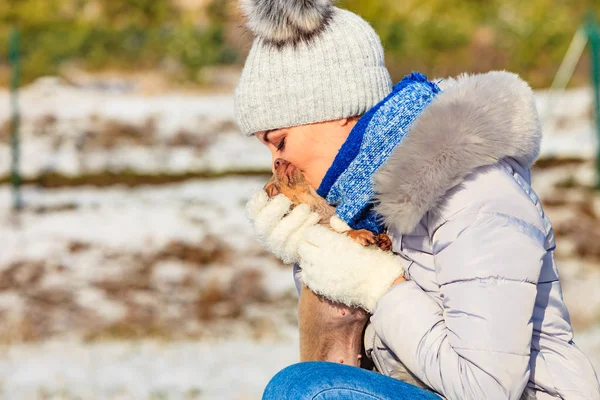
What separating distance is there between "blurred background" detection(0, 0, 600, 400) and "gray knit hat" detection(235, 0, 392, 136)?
0.15m

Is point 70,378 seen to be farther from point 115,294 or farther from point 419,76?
point 419,76

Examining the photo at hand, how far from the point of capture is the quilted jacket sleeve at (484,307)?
1519mm

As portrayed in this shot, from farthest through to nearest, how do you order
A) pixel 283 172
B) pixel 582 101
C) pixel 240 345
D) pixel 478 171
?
pixel 582 101 → pixel 240 345 → pixel 283 172 → pixel 478 171

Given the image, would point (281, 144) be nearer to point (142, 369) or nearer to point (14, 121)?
point (142, 369)

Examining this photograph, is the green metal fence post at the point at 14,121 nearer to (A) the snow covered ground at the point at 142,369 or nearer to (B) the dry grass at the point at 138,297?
(B) the dry grass at the point at 138,297

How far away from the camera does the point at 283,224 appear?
1.82 m

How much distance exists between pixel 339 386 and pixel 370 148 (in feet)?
1.72

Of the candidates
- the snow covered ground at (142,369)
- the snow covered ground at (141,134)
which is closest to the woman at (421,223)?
the snow covered ground at (142,369)

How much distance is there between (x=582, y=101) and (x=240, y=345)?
6446 mm

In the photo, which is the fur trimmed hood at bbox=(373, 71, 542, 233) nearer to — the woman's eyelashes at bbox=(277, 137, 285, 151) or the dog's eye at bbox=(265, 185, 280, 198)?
the dog's eye at bbox=(265, 185, 280, 198)

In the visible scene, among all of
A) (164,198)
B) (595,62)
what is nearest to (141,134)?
(164,198)

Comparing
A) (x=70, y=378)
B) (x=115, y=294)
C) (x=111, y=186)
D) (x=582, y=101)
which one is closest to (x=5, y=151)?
(x=111, y=186)

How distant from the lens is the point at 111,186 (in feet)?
27.3

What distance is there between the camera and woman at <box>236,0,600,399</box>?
1535 millimetres
